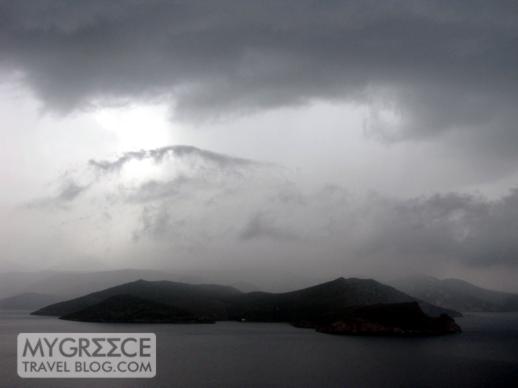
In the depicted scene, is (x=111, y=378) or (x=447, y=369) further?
(x=447, y=369)

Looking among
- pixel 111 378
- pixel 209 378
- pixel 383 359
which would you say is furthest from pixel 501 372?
pixel 111 378

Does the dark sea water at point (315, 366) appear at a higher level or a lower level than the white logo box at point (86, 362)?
lower

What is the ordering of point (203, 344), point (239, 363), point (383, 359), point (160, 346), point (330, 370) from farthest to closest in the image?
point (203, 344), point (160, 346), point (383, 359), point (239, 363), point (330, 370)

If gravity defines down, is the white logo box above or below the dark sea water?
above

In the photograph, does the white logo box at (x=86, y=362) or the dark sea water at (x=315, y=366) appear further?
the white logo box at (x=86, y=362)

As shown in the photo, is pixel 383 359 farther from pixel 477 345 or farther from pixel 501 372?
pixel 477 345

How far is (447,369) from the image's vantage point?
393ft

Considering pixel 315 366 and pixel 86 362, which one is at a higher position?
pixel 86 362

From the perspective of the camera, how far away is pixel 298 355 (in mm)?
145625

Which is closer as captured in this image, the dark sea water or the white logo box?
the dark sea water

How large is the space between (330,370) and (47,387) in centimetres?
6115

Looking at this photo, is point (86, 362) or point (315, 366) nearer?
point (86, 362)

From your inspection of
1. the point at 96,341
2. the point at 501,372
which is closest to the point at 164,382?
the point at 96,341

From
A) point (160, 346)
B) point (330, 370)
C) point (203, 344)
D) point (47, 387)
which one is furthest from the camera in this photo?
point (203, 344)
